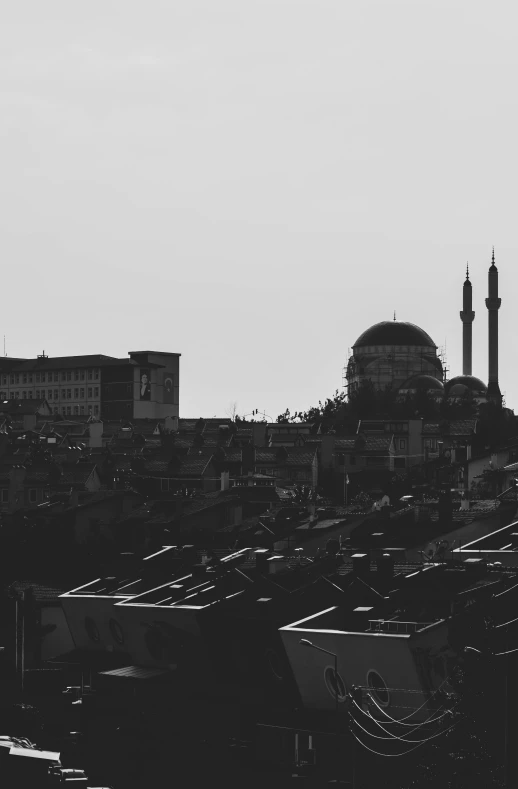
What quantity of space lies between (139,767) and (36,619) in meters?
17.4

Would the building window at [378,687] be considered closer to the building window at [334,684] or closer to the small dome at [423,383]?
the building window at [334,684]

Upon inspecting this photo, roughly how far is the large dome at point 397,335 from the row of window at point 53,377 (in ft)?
95.0

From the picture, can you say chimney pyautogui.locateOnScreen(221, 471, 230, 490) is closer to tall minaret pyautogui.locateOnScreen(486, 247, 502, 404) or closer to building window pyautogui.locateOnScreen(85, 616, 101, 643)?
building window pyautogui.locateOnScreen(85, 616, 101, 643)

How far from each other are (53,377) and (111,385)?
10.3 metres

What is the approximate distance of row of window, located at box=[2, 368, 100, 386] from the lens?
16850 cm

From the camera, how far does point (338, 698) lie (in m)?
39.7

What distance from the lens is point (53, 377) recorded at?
6860 inches

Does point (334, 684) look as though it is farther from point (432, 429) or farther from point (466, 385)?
point (466, 385)

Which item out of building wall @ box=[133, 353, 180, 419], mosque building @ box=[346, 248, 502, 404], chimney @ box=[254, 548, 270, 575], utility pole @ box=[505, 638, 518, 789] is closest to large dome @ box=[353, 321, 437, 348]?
mosque building @ box=[346, 248, 502, 404]

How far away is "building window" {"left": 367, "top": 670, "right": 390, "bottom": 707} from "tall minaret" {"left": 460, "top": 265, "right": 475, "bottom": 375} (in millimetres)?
130285

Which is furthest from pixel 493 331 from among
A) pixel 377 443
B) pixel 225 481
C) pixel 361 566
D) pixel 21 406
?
pixel 361 566

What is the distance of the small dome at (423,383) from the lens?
513 feet

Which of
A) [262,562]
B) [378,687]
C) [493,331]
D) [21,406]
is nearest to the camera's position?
[378,687]

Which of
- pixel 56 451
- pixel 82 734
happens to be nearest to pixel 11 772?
pixel 82 734
